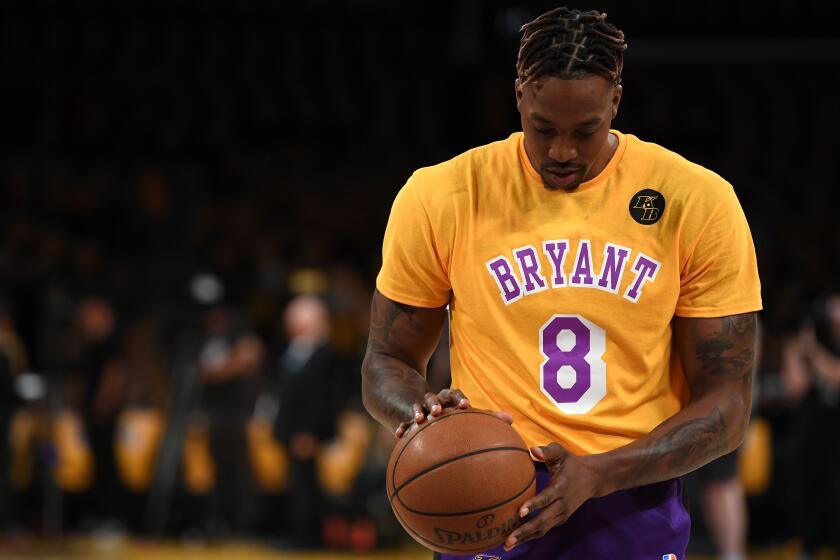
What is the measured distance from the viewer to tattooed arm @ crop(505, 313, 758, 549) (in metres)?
2.41

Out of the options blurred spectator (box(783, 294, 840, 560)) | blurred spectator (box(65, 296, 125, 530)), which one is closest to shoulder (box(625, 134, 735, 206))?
blurred spectator (box(783, 294, 840, 560))

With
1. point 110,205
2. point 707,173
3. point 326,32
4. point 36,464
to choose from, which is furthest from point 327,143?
point 707,173

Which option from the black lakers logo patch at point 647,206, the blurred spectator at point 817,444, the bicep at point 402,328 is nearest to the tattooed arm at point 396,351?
the bicep at point 402,328

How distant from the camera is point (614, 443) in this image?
2650mm

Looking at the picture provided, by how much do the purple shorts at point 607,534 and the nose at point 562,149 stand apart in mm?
622

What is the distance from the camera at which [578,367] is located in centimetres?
266

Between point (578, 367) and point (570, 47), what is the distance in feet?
2.10

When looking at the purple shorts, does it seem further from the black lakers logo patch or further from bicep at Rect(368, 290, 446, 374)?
the black lakers logo patch

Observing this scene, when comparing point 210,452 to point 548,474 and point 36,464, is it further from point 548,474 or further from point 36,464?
point 548,474

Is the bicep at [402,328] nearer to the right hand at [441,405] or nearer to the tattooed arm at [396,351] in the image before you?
the tattooed arm at [396,351]

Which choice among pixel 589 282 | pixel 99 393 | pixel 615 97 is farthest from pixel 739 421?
pixel 99 393

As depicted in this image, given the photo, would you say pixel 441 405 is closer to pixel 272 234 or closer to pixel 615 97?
pixel 615 97

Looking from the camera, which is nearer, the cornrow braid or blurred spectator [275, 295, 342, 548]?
the cornrow braid

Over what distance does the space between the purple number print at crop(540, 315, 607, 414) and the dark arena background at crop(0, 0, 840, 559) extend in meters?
5.15
